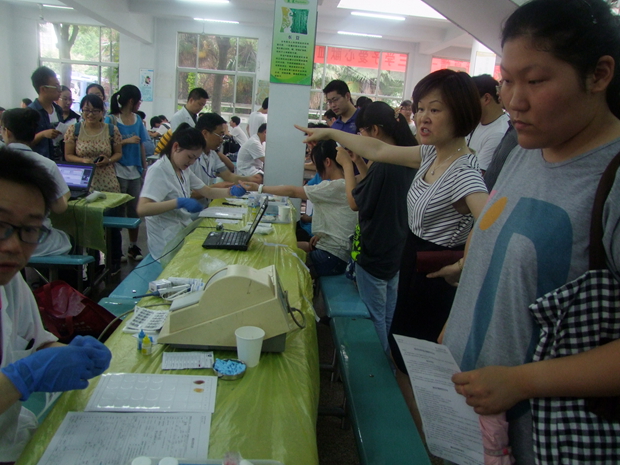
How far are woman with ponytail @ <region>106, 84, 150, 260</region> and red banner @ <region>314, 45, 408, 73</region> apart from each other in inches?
295

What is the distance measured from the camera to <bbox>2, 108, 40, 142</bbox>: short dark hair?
2.63 metres

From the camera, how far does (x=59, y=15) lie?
33.5ft

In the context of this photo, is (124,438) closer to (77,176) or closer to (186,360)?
(186,360)

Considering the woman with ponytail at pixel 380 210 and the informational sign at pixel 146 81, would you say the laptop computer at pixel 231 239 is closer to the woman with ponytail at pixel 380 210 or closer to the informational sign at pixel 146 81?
the woman with ponytail at pixel 380 210

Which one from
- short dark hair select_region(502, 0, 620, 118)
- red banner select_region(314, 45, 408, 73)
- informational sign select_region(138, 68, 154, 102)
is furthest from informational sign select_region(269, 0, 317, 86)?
red banner select_region(314, 45, 408, 73)

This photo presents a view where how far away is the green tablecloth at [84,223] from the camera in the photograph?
113 inches

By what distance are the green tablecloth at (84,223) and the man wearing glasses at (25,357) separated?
6.68 feet

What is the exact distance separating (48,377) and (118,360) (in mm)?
249

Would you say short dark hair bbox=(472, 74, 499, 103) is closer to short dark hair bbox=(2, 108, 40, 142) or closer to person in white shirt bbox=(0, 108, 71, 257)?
person in white shirt bbox=(0, 108, 71, 257)

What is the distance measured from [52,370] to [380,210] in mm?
1519

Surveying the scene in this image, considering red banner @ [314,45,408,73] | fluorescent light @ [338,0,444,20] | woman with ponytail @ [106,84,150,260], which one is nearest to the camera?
woman with ponytail @ [106,84,150,260]

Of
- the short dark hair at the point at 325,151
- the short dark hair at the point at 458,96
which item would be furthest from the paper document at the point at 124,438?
the short dark hair at the point at 325,151

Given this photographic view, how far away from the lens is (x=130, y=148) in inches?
154

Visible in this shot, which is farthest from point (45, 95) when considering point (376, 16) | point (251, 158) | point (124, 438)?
point (376, 16)
